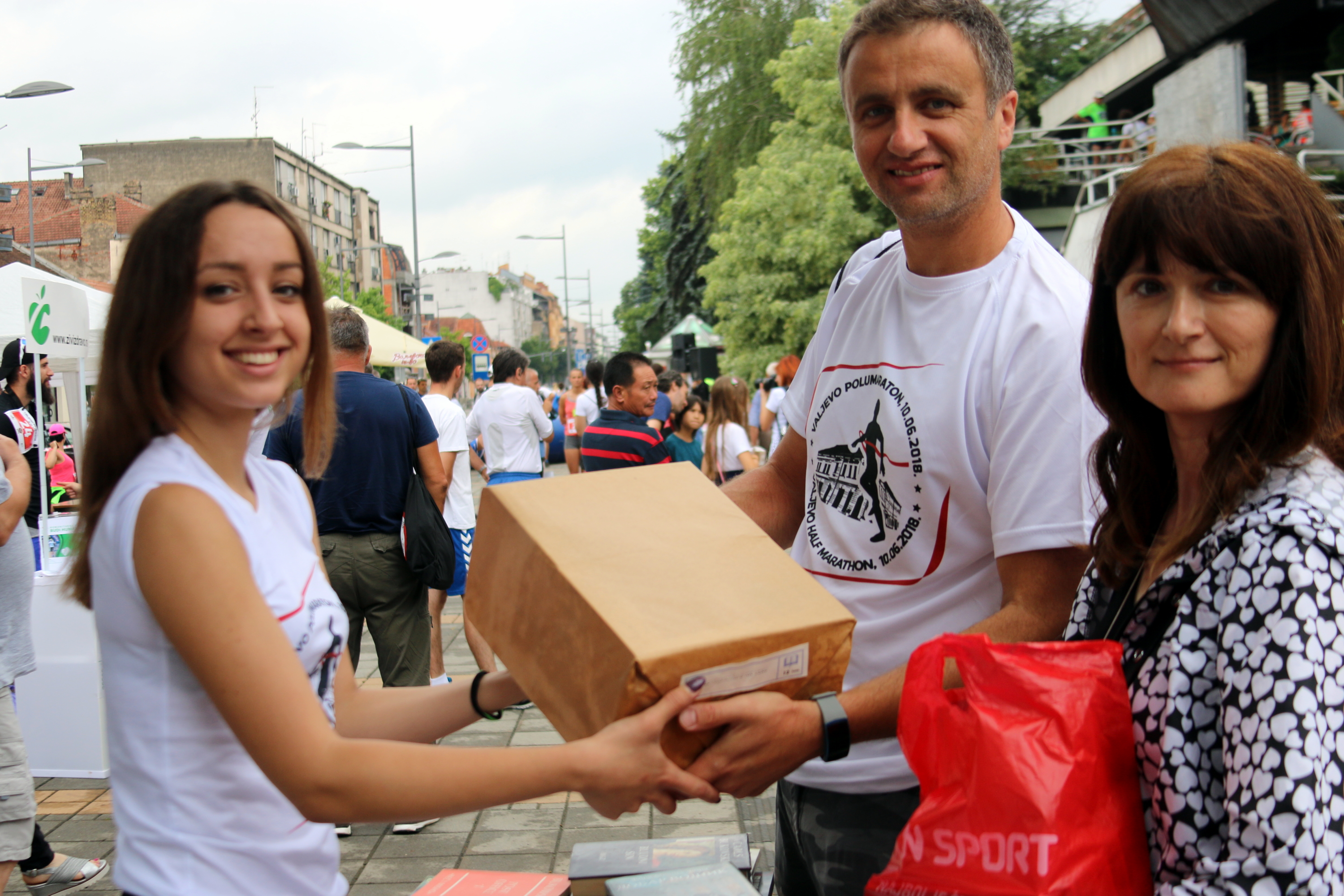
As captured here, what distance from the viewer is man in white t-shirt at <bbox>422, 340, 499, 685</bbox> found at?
673 cm

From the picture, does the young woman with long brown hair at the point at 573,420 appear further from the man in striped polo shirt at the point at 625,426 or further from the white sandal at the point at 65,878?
the white sandal at the point at 65,878

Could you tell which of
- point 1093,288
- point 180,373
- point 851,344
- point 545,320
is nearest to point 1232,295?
point 1093,288

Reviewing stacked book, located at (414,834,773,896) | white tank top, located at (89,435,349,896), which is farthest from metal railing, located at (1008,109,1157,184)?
white tank top, located at (89,435,349,896)

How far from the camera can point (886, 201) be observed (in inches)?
77.1

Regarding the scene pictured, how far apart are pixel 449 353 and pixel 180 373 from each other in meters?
5.82

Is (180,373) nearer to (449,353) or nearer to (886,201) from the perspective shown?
(886,201)

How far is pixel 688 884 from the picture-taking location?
2.14 metres

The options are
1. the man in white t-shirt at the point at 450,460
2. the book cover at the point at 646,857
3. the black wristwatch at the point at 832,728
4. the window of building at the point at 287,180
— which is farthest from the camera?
the window of building at the point at 287,180

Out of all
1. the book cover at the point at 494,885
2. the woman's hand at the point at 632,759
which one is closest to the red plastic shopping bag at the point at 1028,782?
the woman's hand at the point at 632,759

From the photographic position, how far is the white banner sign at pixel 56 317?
17.1 feet

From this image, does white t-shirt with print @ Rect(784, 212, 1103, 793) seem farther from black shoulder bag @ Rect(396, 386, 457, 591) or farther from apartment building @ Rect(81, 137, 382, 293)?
apartment building @ Rect(81, 137, 382, 293)

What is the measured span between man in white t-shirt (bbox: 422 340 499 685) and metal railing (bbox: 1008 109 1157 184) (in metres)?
17.2

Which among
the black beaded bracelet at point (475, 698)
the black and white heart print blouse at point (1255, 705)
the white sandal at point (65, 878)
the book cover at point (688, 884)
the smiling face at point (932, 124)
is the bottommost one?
the white sandal at point (65, 878)

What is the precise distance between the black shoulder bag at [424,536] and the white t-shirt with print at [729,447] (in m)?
4.48
